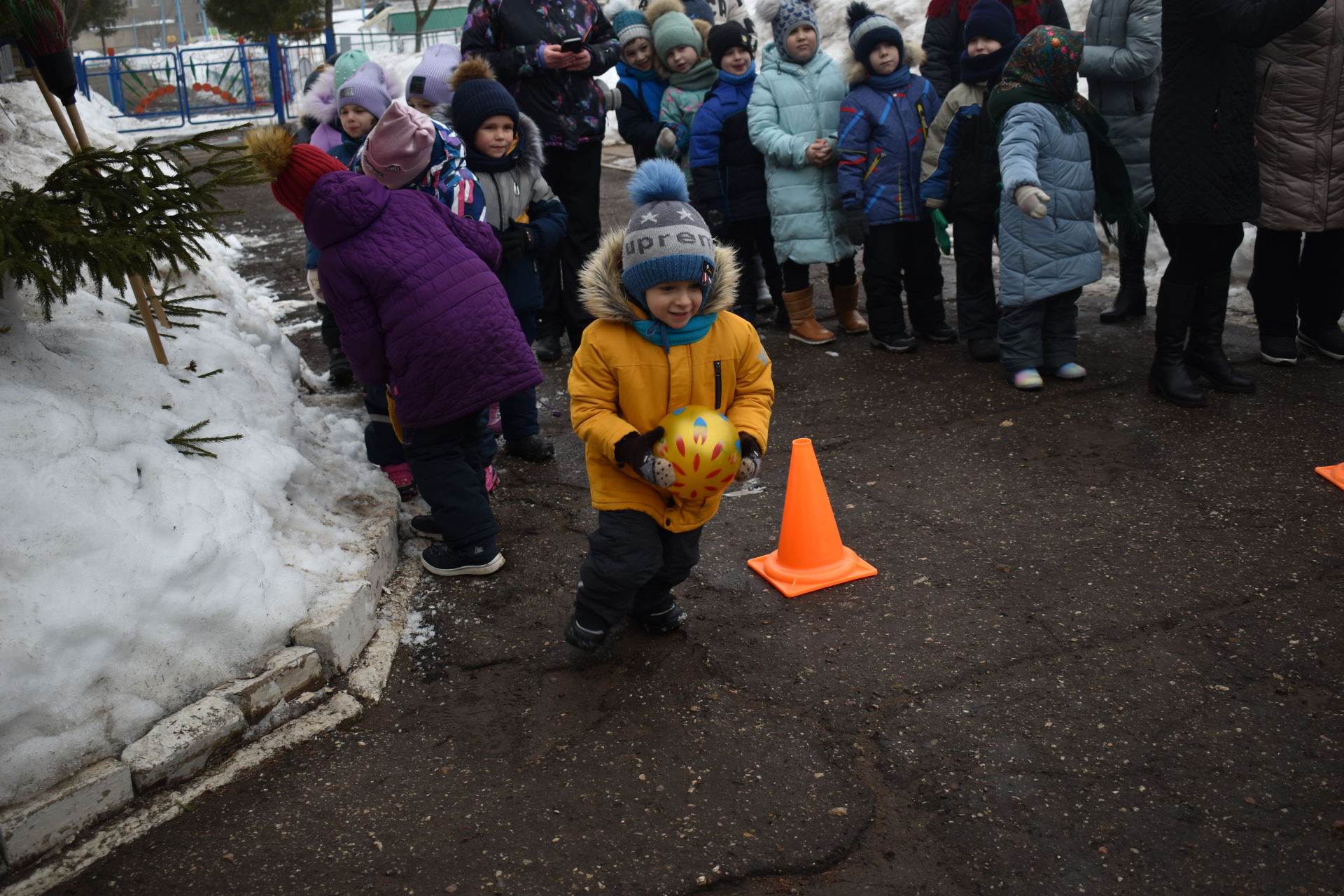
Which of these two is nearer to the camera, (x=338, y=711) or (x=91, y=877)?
(x=91, y=877)

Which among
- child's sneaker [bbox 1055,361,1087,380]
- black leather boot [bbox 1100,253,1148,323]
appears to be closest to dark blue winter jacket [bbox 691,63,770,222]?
child's sneaker [bbox 1055,361,1087,380]

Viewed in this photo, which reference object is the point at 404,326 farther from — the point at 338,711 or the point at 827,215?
the point at 827,215

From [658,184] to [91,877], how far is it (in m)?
2.52

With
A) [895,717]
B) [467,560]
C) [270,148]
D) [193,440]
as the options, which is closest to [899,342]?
[467,560]

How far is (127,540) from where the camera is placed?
3.23 meters

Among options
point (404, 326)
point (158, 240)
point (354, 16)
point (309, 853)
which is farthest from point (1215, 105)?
point (354, 16)

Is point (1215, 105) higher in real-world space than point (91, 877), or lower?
higher

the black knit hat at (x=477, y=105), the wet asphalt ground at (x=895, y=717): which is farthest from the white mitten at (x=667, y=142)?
the wet asphalt ground at (x=895, y=717)

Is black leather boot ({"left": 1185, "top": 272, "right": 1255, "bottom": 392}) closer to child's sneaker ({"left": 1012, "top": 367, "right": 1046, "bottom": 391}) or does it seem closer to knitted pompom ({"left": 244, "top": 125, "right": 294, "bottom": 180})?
child's sneaker ({"left": 1012, "top": 367, "right": 1046, "bottom": 391})

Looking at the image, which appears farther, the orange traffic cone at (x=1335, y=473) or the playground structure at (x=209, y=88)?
the playground structure at (x=209, y=88)

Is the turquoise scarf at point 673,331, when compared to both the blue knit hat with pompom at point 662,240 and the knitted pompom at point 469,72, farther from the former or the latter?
the knitted pompom at point 469,72

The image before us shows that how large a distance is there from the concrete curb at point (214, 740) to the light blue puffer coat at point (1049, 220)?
3872 millimetres

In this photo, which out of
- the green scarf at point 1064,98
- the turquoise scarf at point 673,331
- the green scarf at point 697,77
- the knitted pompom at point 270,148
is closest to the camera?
the turquoise scarf at point 673,331

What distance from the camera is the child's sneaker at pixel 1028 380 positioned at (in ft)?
19.6
